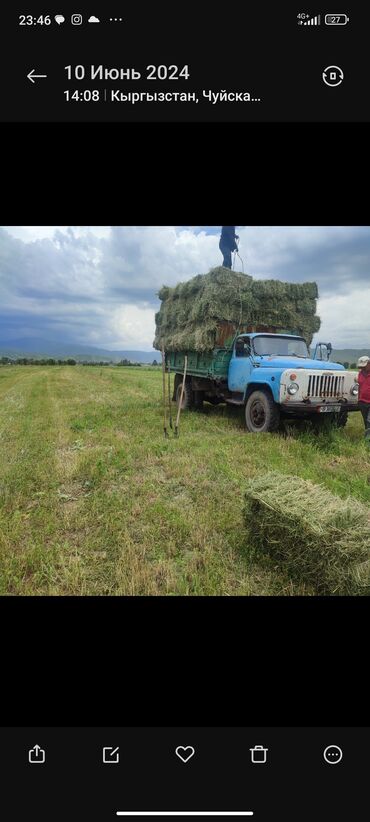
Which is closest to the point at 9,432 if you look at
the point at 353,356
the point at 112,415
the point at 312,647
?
the point at 112,415

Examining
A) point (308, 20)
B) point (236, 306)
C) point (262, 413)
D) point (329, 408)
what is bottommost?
point (262, 413)

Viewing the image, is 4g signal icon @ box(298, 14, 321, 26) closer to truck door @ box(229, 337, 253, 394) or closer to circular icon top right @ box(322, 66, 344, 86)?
circular icon top right @ box(322, 66, 344, 86)

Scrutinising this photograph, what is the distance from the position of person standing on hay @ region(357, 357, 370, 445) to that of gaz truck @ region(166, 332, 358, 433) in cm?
15

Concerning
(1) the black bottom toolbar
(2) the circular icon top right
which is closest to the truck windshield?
(2) the circular icon top right

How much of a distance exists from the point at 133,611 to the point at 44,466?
4.62 metres

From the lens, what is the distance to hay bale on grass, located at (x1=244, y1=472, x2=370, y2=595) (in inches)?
88.4

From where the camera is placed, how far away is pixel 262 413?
715 centimetres

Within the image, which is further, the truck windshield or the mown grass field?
the truck windshield

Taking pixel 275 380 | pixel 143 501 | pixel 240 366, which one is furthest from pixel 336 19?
pixel 240 366

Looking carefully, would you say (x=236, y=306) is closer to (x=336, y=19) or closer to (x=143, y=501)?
(x=143, y=501)

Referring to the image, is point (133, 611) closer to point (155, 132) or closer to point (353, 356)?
point (155, 132)

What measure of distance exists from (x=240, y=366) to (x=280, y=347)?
1.03 m

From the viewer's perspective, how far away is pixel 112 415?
32.0 feet

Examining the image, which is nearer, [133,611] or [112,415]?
[133,611]
